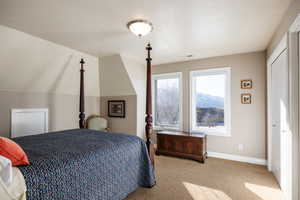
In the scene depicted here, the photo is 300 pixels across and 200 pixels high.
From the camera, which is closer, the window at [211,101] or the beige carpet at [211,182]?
the beige carpet at [211,182]

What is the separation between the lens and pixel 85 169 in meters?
1.64

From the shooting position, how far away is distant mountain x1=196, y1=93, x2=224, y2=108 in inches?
157

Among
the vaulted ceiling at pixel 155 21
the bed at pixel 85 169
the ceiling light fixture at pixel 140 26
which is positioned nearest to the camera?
the bed at pixel 85 169

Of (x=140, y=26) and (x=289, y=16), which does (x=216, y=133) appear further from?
(x=140, y=26)

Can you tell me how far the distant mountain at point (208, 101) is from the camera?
3.99 meters

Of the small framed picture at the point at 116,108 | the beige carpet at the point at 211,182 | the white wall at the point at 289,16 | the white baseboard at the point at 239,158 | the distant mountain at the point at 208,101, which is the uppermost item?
the white wall at the point at 289,16

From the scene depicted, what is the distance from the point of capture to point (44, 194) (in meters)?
1.30

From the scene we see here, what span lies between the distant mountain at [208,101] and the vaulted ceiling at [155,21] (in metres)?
1.24

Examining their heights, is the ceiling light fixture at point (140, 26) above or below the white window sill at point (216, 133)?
above

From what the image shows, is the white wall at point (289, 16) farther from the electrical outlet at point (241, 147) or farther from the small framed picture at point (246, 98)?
the electrical outlet at point (241, 147)

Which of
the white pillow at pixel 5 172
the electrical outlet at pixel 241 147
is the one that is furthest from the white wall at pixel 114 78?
the white pillow at pixel 5 172

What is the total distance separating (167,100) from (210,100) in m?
1.19

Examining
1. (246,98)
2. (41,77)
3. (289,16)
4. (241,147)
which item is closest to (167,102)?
(246,98)

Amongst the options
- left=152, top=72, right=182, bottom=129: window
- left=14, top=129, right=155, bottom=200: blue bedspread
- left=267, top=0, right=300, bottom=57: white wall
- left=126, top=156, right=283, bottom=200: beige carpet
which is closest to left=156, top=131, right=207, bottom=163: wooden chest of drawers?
left=126, top=156, right=283, bottom=200: beige carpet
